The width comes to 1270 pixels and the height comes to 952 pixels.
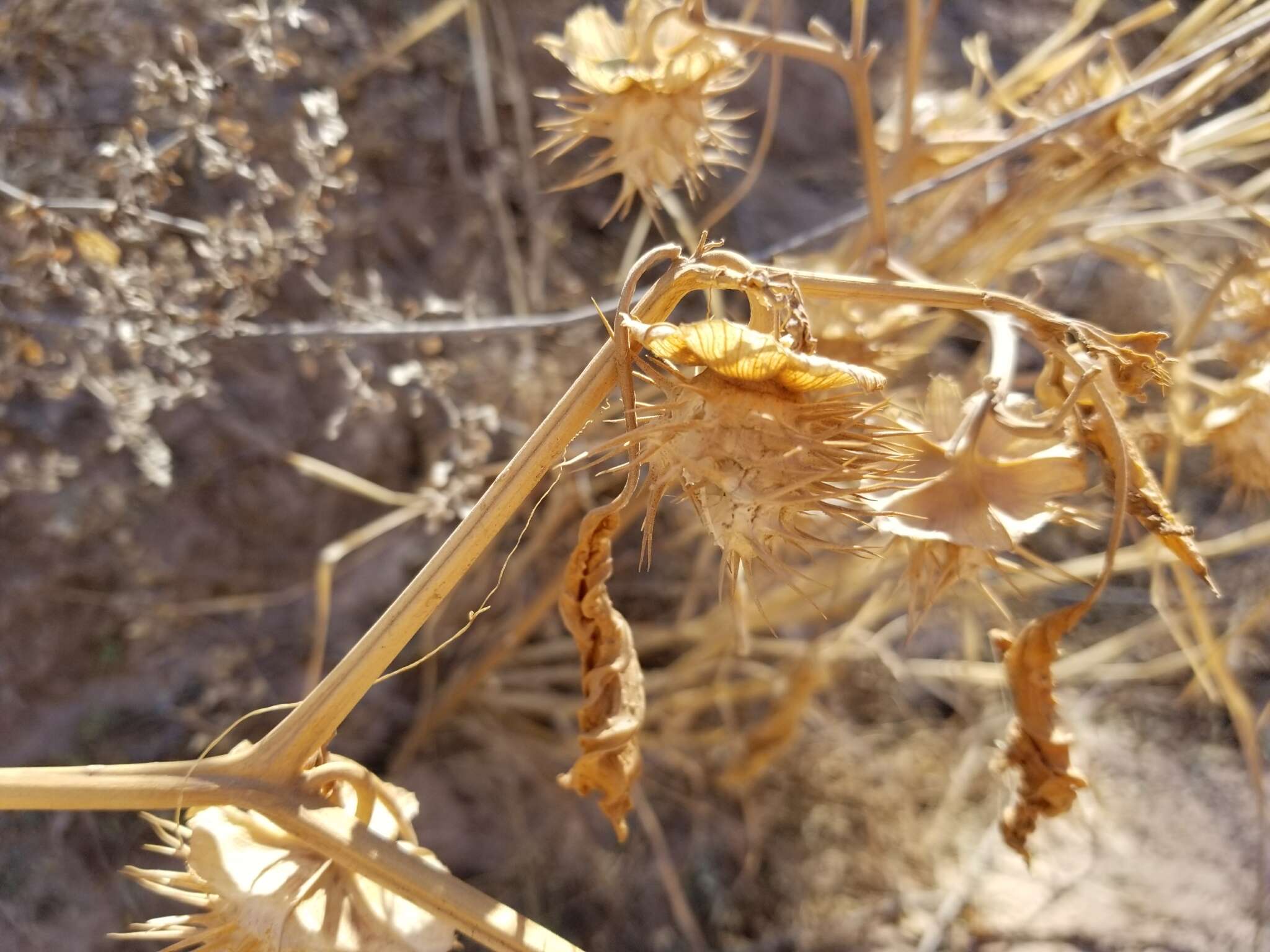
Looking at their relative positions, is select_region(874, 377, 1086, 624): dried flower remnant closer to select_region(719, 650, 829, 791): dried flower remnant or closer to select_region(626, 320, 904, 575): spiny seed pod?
select_region(626, 320, 904, 575): spiny seed pod

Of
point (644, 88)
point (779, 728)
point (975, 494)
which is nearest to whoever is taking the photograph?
point (975, 494)

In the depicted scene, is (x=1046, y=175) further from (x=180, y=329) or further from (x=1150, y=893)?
(x=1150, y=893)

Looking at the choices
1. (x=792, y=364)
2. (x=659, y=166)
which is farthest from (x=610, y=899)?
(x=792, y=364)

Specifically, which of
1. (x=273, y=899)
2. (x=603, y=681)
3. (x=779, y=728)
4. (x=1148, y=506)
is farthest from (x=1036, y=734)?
(x=779, y=728)

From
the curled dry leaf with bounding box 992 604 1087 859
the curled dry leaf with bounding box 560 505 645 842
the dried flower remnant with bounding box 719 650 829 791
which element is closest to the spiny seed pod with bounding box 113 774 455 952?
the curled dry leaf with bounding box 560 505 645 842

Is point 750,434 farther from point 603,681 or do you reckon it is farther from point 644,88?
point 644,88

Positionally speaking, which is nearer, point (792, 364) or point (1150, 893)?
point (792, 364)
